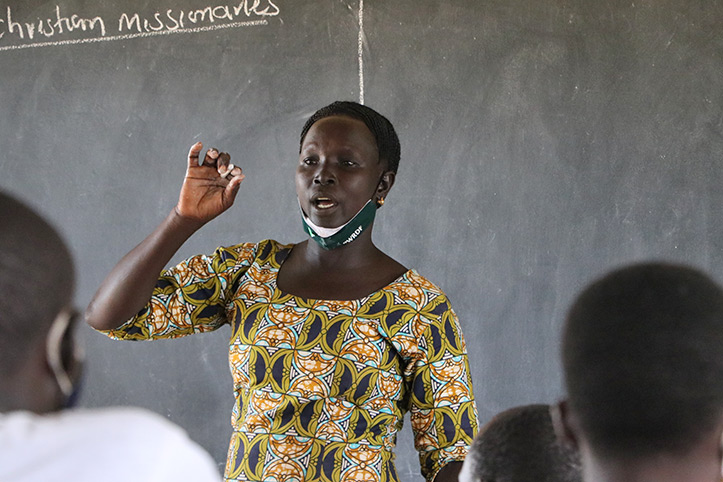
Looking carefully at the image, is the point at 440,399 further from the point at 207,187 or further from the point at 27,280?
the point at 27,280

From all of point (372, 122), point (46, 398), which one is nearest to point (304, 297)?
point (372, 122)

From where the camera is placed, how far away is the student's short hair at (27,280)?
2.38 ft

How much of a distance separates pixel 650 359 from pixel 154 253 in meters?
1.13

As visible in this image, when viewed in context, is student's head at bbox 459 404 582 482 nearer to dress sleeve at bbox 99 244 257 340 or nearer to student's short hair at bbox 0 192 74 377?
student's short hair at bbox 0 192 74 377

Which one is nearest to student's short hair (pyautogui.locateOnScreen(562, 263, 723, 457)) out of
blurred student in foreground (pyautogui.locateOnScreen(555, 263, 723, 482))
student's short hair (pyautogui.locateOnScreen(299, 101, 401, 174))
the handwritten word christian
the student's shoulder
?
blurred student in foreground (pyautogui.locateOnScreen(555, 263, 723, 482))

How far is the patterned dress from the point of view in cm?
158

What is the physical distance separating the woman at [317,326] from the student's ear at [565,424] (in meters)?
0.88

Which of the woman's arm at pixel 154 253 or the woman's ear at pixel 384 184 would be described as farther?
the woman's ear at pixel 384 184

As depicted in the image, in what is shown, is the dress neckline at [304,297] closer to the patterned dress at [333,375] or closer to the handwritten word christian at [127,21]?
the patterned dress at [333,375]

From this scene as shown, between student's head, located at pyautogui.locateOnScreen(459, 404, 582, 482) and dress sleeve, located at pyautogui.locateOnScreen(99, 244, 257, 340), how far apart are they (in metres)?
1.02

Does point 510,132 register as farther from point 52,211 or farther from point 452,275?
point 52,211

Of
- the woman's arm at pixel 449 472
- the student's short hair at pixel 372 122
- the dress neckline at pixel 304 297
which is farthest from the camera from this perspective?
the student's short hair at pixel 372 122

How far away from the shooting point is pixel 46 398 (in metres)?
0.76

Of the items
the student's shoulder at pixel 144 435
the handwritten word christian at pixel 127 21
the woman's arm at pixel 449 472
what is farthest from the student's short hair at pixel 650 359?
the handwritten word christian at pixel 127 21
